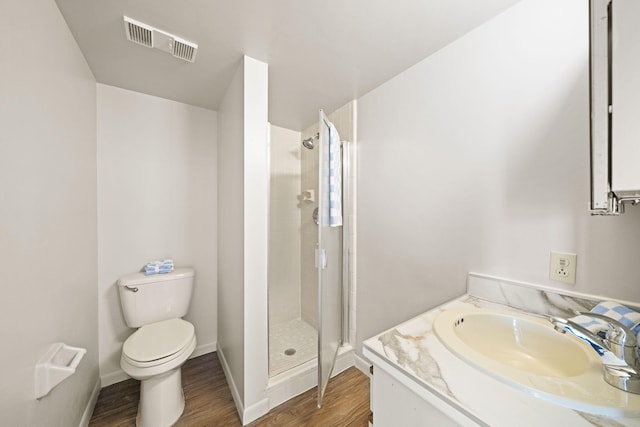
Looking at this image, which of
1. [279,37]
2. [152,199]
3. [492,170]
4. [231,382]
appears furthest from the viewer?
[152,199]

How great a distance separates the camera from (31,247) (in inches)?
34.3

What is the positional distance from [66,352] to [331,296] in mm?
1435

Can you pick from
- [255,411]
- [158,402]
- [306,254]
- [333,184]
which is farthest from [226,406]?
[333,184]

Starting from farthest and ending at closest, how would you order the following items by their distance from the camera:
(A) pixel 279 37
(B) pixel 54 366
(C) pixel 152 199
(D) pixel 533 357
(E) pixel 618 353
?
1. (C) pixel 152 199
2. (A) pixel 279 37
3. (B) pixel 54 366
4. (D) pixel 533 357
5. (E) pixel 618 353

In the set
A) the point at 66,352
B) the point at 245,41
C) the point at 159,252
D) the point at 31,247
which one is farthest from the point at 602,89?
the point at 159,252

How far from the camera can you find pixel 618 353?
1.81 ft

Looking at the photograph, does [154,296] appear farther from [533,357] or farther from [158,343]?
[533,357]

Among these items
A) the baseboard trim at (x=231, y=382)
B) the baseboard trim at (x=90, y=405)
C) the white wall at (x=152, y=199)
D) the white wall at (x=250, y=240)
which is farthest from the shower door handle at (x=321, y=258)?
the baseboard trim at (x=90, y=405)

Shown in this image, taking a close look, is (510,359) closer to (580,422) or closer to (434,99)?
(580,422)

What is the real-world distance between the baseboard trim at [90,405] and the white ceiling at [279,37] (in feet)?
7.08

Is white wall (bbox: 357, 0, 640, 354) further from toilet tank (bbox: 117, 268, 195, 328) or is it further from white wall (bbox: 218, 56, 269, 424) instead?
toilet tank (bbox: 117, 268, 195, 328)

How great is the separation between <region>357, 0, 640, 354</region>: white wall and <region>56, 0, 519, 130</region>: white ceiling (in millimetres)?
193

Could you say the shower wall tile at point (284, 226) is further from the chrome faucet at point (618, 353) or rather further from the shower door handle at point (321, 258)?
the chrome faucet at point (618, 353)

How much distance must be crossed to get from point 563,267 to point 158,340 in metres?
2.16
